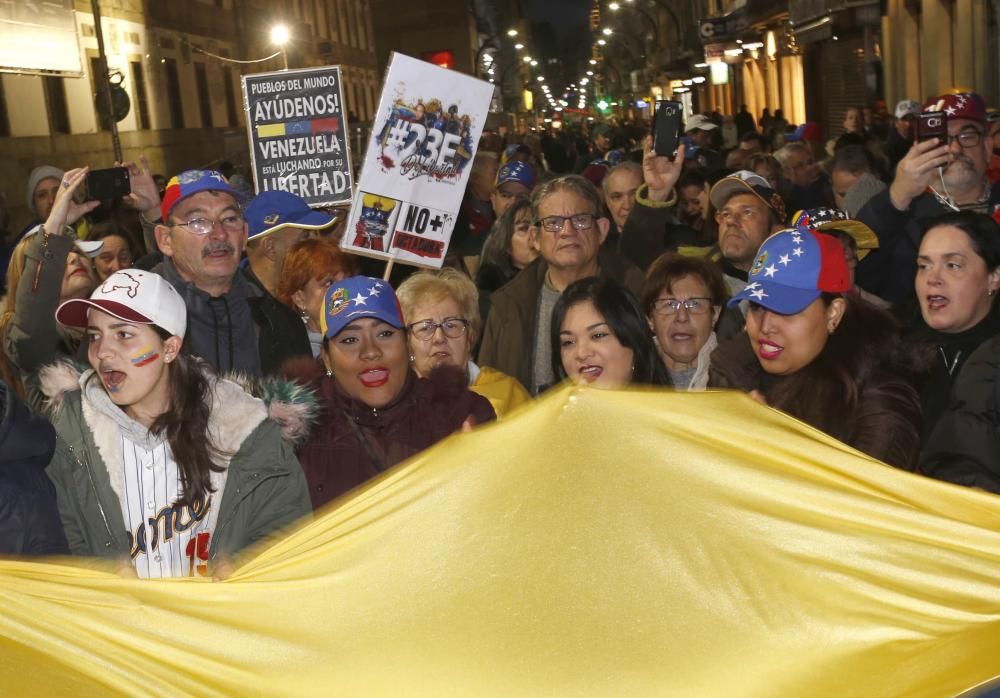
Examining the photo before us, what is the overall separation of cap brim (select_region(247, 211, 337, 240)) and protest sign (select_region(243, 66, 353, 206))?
7.60 ft

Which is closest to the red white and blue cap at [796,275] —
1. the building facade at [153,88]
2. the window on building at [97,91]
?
the building facade at [153,88]

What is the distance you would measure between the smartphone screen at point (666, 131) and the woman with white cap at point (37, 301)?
3.47 m

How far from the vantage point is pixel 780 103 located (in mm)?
41344

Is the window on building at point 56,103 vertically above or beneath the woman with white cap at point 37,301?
above

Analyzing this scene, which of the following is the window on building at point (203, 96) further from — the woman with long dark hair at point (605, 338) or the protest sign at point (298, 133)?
the woman with long dark hair at point (605, 338)

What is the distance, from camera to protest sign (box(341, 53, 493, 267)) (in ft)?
22.8

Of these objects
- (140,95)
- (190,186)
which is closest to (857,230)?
(190,186)

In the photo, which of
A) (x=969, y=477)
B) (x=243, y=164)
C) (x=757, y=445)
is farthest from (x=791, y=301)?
(x=243, y=164)

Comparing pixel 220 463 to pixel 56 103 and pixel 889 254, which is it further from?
pixel 56 103

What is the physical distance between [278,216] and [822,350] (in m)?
3.46

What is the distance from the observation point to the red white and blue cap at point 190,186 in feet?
18.0

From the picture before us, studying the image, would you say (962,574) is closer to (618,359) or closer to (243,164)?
(618,359)

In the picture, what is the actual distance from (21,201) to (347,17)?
3879 cm

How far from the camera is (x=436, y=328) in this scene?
546 centimetres
